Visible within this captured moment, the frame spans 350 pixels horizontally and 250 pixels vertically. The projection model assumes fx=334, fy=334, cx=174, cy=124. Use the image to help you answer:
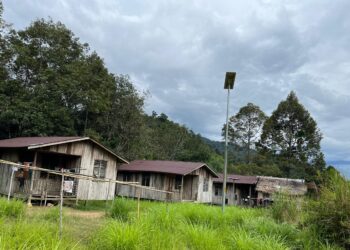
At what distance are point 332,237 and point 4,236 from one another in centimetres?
629

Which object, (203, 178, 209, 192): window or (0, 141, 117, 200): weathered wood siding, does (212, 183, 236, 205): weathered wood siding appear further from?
(0, 141, 117, 200): weathered wood siding

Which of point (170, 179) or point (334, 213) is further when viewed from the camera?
point (170, 179)

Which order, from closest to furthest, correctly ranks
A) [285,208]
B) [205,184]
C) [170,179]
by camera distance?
[285,208] < [170,179] < [205,184]

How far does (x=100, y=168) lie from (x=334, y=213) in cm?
1577

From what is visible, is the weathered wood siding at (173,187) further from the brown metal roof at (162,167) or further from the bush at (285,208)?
the bush at (285,208)

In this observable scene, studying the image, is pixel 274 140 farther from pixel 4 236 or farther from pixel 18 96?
pixel 4 236

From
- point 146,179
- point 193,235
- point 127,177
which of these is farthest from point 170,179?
point 193,235

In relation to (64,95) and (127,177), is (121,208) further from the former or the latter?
(64,95)

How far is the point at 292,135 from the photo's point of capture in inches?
1864

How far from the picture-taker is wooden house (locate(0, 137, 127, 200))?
17.2 m

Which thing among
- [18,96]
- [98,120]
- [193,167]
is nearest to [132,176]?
[193,167]

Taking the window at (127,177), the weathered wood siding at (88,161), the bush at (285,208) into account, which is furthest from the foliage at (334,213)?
the window at (127,177)

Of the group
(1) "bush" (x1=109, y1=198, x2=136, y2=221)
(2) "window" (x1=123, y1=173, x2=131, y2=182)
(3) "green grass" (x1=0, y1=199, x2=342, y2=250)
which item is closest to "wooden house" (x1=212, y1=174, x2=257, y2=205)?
(2) "window" (x1=123, y1=173, x2=131, y2=182)

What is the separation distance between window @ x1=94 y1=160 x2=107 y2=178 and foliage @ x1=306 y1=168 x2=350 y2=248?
14.8 meters
